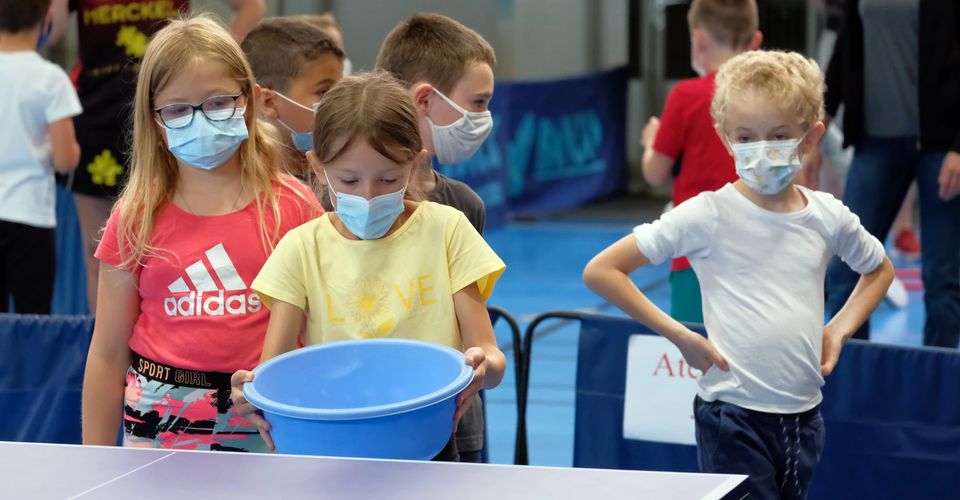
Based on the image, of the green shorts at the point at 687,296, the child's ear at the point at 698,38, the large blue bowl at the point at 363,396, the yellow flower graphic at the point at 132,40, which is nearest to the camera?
the large blue bowl at the point at 363,396

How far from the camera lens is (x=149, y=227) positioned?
2756 millimetres

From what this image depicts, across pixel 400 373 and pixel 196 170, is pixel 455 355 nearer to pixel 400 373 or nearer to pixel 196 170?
pixel 400 373

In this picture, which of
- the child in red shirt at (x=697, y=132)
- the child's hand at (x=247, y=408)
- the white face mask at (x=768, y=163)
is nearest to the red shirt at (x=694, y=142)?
the child in red shirt at (x=697, y=132)

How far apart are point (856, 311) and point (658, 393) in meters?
0.94

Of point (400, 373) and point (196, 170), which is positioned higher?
point (196, 170)

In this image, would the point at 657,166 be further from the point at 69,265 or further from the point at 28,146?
the point at 69,265

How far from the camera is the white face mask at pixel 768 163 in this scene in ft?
9.45

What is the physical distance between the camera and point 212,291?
2736 millimetres

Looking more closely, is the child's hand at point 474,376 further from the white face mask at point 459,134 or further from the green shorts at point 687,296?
the green shorts at point 687,296

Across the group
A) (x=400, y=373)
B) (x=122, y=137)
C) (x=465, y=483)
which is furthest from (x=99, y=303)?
(x=122, y=137)

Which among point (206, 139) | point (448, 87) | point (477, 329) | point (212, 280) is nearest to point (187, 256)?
point (212, 280)

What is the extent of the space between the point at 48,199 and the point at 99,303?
2.83 meters

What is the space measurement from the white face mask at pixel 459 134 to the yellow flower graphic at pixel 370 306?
823mm

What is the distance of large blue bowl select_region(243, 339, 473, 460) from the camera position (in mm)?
2141
